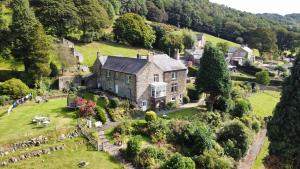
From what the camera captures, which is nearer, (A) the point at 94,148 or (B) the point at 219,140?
(A) the point at 94,148

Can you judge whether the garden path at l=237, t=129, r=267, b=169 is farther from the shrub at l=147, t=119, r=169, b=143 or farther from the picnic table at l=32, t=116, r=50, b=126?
the picnic table at l=32, t=116, r=50, b=126

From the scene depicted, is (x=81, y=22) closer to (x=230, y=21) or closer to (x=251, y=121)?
(x=251, y=121)

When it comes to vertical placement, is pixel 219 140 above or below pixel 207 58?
below

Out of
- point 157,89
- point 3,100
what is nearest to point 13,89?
point 3,100

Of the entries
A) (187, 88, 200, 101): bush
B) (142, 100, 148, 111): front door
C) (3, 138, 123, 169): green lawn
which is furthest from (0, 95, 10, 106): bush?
(187, 88, 200, 101): bush

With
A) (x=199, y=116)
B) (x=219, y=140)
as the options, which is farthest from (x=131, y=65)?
(x=219, y=140)

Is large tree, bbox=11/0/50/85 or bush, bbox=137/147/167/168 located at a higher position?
large tree, bbox=11/0/50/85

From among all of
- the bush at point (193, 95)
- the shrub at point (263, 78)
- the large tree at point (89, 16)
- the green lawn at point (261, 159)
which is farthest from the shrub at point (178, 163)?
the large tree at point (89, 16)
